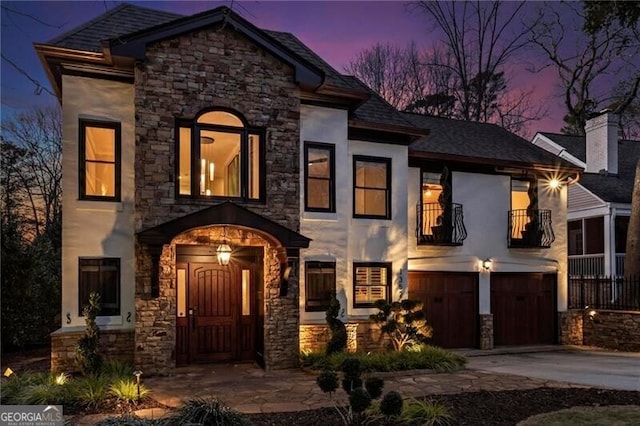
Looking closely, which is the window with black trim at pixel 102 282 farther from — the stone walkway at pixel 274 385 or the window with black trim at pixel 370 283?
the window with black trim at pixel 370 283

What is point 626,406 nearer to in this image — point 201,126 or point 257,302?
point 257,302

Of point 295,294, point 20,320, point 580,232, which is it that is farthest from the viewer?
point 580,232

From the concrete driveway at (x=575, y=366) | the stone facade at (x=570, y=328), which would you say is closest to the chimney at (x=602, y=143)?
the stone facade at (x=570, y=328)

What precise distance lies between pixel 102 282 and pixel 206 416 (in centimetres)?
516

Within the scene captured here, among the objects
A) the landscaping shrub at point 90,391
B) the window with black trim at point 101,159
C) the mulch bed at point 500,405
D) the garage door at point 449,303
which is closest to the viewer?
the mulch bed at point 500,405

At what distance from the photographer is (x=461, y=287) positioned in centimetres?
1420

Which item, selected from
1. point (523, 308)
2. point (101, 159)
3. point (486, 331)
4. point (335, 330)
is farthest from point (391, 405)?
point (523, 308)

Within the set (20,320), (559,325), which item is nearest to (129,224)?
(20,320)

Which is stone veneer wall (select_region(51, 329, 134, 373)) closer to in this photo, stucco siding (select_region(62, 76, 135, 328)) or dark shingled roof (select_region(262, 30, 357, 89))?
stucco siding (select_region(62, 76, 135, 328))

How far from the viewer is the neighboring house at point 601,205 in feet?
60.2

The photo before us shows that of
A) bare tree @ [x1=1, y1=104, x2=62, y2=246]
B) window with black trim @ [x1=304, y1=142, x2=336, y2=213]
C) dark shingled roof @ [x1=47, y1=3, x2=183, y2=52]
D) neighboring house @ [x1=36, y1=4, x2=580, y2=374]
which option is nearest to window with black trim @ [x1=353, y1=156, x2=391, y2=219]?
neighboring house @ [x1=36, y1=4, x2=580, y2=374]

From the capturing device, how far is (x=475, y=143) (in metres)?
15.7

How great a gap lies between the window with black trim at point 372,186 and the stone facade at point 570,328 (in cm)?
693

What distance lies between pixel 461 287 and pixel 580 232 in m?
8.98
